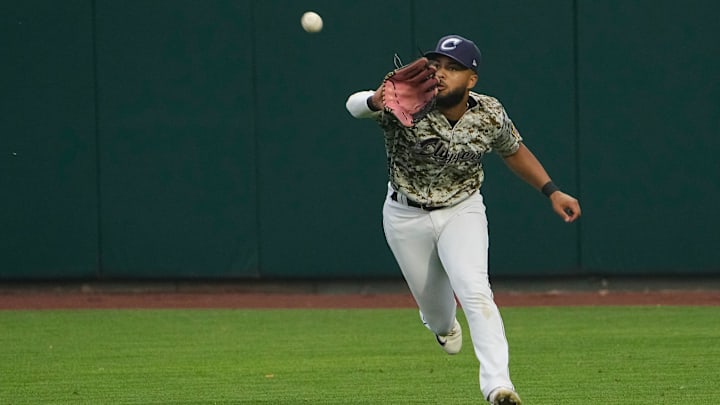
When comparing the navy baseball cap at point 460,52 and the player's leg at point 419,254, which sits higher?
the navy baseball cap at point 460,52

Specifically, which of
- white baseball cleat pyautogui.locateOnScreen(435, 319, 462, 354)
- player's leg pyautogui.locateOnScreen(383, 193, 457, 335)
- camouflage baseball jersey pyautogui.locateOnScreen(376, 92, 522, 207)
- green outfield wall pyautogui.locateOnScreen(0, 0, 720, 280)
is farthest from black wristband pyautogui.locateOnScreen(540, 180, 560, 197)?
green outfield wall pyautogui.locateOnScreen(0, 0, 720, 280)

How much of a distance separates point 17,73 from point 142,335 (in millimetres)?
4738

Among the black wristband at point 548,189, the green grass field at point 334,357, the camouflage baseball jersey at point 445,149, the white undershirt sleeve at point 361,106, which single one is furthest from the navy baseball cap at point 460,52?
the green grass field at point 334,357

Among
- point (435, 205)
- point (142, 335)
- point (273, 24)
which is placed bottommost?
point (142, 335)

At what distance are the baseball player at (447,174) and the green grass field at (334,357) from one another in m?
1.08

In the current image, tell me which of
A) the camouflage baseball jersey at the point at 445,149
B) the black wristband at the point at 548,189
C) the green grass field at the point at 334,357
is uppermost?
the camouflage baseball jersey at the point at 445,149

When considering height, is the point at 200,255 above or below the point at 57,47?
below

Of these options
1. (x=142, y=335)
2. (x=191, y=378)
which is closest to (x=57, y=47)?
(x=142, y=335)

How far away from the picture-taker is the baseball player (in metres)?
6.69

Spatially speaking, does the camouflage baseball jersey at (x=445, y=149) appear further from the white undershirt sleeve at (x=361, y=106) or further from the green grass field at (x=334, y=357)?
the green grass field at (x=334, y=357)

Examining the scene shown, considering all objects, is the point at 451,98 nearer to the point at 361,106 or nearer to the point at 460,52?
the point at 460,52

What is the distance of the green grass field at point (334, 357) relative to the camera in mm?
7969

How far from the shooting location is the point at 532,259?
1479cm

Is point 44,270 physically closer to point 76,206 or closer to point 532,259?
point 76,206
